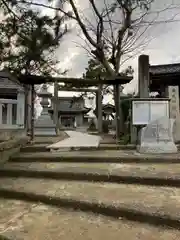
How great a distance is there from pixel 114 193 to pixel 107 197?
164 millimetres

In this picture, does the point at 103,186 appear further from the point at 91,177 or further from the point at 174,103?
the point at 174,103

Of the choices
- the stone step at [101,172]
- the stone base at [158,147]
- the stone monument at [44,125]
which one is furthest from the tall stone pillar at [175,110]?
the stone monument at [44,125]

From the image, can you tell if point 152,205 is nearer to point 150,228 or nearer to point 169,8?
point 150,228

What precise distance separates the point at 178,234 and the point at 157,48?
10183mm

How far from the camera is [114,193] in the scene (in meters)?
3.00

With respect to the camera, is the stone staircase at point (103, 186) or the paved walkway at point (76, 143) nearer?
the stone staircase at point (103, 186)

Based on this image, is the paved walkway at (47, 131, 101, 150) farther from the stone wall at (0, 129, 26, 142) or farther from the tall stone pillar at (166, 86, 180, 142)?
the tall stone pillar at (166, 86, 180, 142)

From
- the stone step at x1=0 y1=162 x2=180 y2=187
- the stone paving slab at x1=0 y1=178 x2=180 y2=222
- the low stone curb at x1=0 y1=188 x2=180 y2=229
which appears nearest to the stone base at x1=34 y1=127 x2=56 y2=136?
the stone step at x1=0 y1=162 x2=180 y2=187

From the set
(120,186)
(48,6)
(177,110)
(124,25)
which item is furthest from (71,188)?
(124,25)

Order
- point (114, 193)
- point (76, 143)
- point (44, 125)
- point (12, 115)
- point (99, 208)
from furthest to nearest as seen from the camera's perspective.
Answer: point (44, 125), point (76, 143), point (12, 115), point (114, 193), point (99, 208)

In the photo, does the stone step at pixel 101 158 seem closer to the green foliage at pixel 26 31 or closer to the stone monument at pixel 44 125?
the green foliage at pixel 26 31

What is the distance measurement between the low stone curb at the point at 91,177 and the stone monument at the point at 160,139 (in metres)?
1.56

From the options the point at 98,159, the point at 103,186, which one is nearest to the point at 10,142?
the point at 98,159

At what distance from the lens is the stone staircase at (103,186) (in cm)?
247
